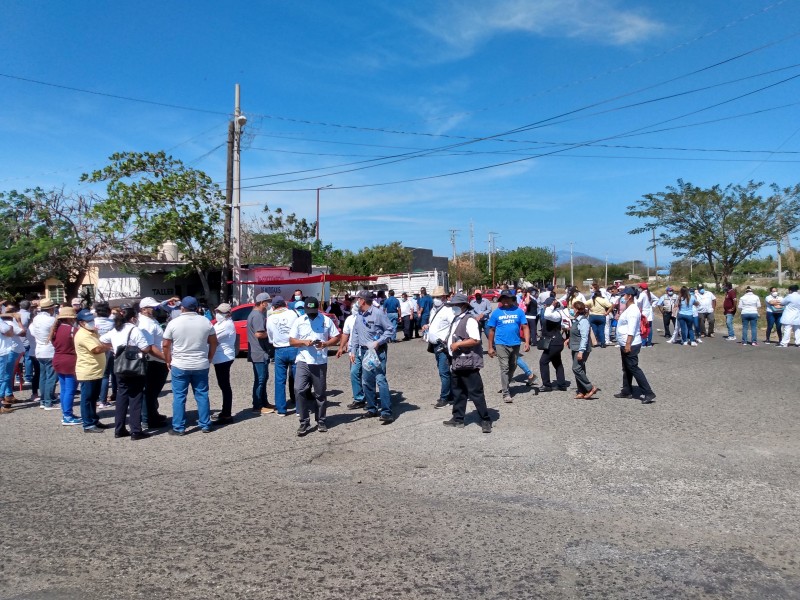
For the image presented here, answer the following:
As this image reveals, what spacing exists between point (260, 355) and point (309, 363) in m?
1.63

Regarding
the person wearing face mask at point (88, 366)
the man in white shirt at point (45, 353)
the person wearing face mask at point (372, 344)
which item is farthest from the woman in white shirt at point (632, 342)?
the man in white shirt at point (45, 353)

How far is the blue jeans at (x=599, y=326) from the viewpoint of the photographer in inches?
587

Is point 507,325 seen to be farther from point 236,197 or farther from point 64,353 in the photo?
point 236,197

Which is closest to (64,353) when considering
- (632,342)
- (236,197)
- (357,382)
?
(357,382)

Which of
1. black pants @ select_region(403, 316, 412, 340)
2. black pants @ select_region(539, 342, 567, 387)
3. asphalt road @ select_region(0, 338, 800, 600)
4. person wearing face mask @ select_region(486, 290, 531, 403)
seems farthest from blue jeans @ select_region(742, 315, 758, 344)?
person wearing face mask @ select_region(486, 290, 531, 403)

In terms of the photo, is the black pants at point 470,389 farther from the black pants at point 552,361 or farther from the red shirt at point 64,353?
the red shirt at point 64,353

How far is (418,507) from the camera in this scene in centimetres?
497

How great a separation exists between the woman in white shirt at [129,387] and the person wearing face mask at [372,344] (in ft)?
8.88

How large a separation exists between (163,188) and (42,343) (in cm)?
1328

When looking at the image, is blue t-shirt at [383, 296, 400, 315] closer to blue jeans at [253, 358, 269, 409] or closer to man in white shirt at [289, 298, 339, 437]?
blue jeans at [253, 358, 269, 409]

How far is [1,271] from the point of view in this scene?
20109 mm

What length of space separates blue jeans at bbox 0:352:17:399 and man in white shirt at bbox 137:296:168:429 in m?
3.01

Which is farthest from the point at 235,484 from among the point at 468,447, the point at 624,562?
the point at 624,562

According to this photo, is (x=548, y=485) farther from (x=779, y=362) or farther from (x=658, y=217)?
(x=658, y=217)
